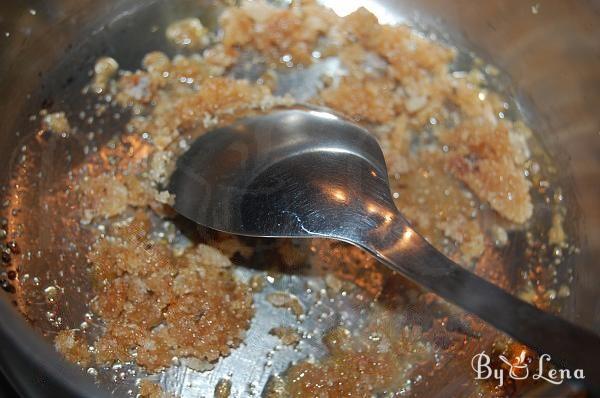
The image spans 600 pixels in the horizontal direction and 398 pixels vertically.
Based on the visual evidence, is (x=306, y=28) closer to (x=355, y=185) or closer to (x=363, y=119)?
(x=363, y=119)

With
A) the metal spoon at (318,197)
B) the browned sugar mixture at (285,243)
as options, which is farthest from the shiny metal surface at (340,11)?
the metal spoon at (318,197)

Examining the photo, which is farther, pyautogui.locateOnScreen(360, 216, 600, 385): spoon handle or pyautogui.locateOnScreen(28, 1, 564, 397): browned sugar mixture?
pyautogui.locateOnScreen(28, 1, 564, 397): browned sugar mixture

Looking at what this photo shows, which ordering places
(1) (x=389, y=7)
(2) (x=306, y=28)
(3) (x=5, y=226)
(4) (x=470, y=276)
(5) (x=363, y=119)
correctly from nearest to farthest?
1. (4) (x=470, y=276)
2. (3) (x=5, y=226)
3. (5) (x=363, y=119)
4. (2) (x=306, y=28)
5. (1) (x=389, y=7)

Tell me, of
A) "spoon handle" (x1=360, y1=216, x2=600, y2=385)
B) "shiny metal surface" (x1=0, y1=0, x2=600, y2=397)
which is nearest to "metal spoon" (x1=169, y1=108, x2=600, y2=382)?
"spoon handle" (x1=360, y1=216, x2=600, y2=385)

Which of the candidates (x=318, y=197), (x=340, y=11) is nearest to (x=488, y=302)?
(x=318, y=197)

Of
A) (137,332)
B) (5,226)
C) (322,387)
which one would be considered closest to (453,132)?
(322,387)

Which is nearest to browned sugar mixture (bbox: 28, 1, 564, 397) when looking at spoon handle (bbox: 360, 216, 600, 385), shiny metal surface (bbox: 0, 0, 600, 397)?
shiny metal surface (bbox: 0, 0, 600, 397)

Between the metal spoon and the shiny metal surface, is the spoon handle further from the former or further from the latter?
the shiny metal surface
